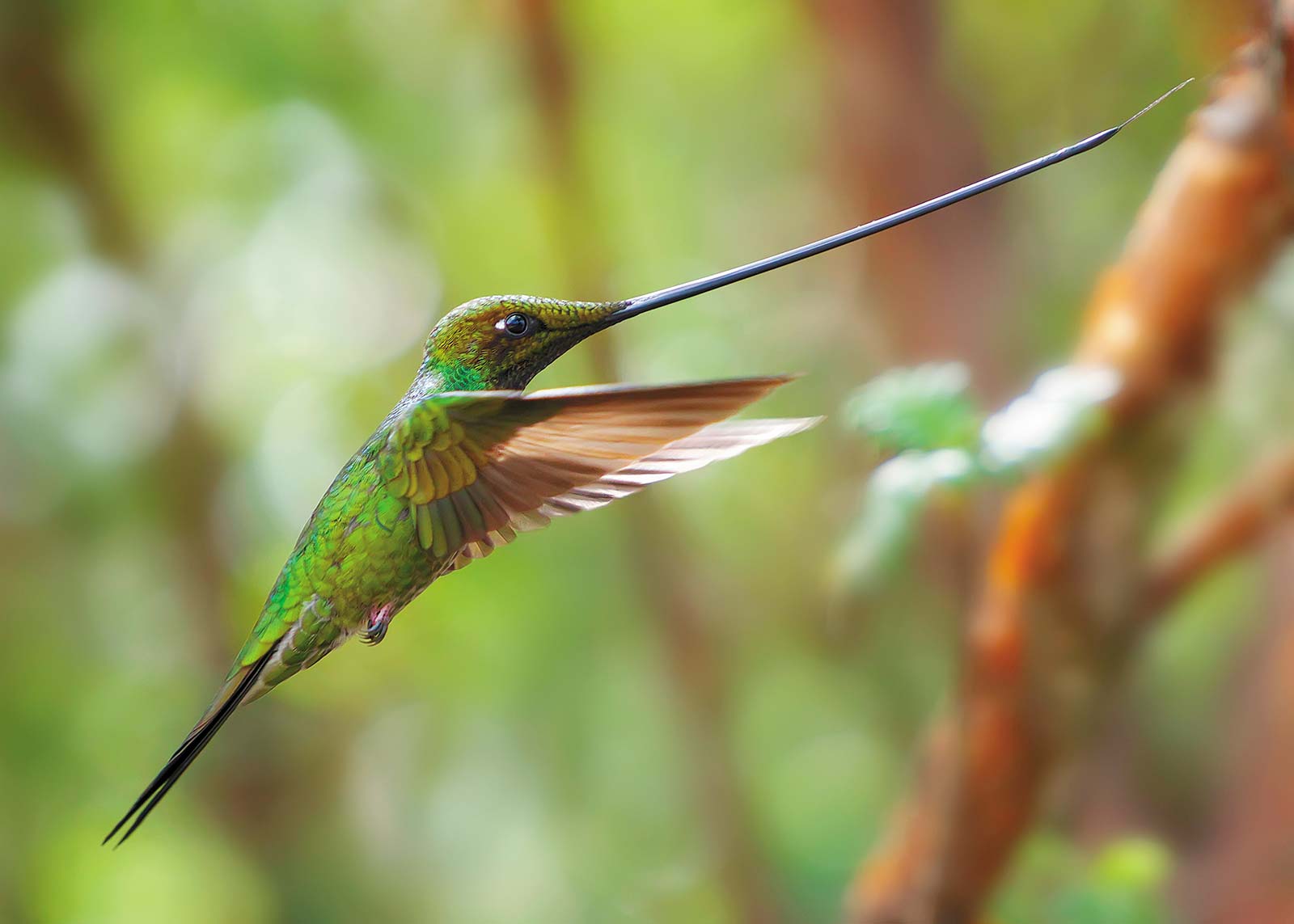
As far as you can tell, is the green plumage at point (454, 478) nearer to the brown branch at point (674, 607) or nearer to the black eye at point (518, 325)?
the black eye at point (518, 325)

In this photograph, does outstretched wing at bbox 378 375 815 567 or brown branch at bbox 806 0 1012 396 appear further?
brown branch at bbox 806 0 1012 396

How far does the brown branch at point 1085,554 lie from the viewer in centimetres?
139

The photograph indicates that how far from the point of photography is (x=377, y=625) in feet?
2.70

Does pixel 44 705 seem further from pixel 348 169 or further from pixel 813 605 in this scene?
pixel 813 605

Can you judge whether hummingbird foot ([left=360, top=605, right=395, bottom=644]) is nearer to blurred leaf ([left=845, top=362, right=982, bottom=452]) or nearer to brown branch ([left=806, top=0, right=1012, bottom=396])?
blurred leaf ([left=845, top=362, right=982, bottom=452])

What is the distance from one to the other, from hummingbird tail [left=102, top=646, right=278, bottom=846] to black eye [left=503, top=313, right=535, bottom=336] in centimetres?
27

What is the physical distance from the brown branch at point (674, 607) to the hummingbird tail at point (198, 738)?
1.56 meters

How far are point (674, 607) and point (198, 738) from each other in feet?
5.93

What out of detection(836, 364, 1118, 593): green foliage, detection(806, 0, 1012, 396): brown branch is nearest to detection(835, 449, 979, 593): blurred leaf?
detection(836, 364, 1118, 593): green foliage

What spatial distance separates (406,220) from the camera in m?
2.80

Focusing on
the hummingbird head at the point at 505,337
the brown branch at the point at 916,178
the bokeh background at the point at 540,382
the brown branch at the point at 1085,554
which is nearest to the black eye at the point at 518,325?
the hummingbird head at the point at 505,337

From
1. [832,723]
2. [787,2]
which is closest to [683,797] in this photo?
[832,723]

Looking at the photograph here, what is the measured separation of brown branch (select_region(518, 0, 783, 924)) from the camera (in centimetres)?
224

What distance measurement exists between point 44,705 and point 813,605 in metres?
1.87
